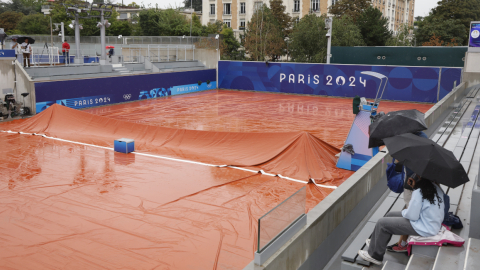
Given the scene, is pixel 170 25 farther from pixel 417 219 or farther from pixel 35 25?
pixel 417 219

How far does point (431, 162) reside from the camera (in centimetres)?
447

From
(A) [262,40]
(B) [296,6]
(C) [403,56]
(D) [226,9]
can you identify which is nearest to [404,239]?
(C) [403,56]

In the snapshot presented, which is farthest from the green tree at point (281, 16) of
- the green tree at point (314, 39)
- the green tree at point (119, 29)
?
the green tree at point (119, 29)

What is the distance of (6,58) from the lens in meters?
20.5

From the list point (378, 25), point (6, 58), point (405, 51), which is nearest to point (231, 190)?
point (6, 58)

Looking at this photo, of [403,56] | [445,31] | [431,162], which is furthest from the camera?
[445,31]

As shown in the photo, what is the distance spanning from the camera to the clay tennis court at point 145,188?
6930 millimetres

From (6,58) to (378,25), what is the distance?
46.9 metres

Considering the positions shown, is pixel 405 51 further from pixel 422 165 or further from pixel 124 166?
pixel 422 165

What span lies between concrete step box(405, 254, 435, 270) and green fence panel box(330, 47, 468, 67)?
34.5 m

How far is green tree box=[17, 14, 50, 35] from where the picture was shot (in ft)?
201

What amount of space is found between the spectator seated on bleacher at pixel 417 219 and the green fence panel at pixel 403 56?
113ft

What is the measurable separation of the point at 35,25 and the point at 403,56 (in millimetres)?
49802

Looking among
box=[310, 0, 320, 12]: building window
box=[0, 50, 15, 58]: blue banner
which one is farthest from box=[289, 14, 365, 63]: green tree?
box=[0, 50, 15, 58]: blue banner
